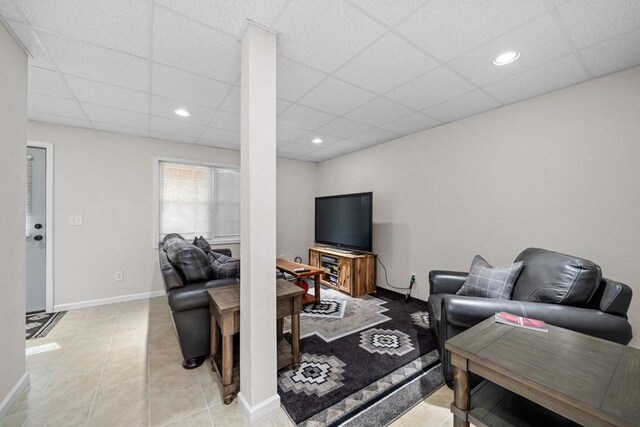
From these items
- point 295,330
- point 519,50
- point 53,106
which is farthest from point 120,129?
point 519,50

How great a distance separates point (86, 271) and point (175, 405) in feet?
9.32

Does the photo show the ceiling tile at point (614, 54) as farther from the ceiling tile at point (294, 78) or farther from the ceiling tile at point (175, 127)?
the ceiling tile at point (175, 127)

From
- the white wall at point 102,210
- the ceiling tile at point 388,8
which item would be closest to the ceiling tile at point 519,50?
the ceiling tile at point 388,8

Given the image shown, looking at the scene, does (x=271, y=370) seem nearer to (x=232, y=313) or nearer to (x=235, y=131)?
(x=232, y=313)

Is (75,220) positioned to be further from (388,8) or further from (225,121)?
(388,8)

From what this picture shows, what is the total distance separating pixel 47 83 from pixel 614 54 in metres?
4.56

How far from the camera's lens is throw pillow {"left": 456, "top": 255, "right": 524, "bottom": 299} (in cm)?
190

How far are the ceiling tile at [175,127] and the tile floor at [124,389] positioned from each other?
2453 mm

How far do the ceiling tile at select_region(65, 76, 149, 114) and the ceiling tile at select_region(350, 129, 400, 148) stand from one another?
8.74 ft

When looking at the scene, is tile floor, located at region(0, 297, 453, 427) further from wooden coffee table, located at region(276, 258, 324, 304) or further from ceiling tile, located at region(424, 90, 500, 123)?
ceiling tile, located at region(424, 90, 500, 123)

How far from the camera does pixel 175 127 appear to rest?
3287 mm

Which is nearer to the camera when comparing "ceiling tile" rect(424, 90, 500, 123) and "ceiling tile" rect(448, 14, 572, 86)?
"ceiling tile" rect(448, 14, 572, 86)

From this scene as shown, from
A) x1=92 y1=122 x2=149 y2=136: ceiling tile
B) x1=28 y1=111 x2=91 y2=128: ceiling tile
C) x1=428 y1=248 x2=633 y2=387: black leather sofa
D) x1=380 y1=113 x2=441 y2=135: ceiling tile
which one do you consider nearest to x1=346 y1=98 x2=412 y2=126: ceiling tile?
x1=380 y1=113 x2=441 y2=135: ceiling tile

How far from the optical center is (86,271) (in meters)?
3.32
